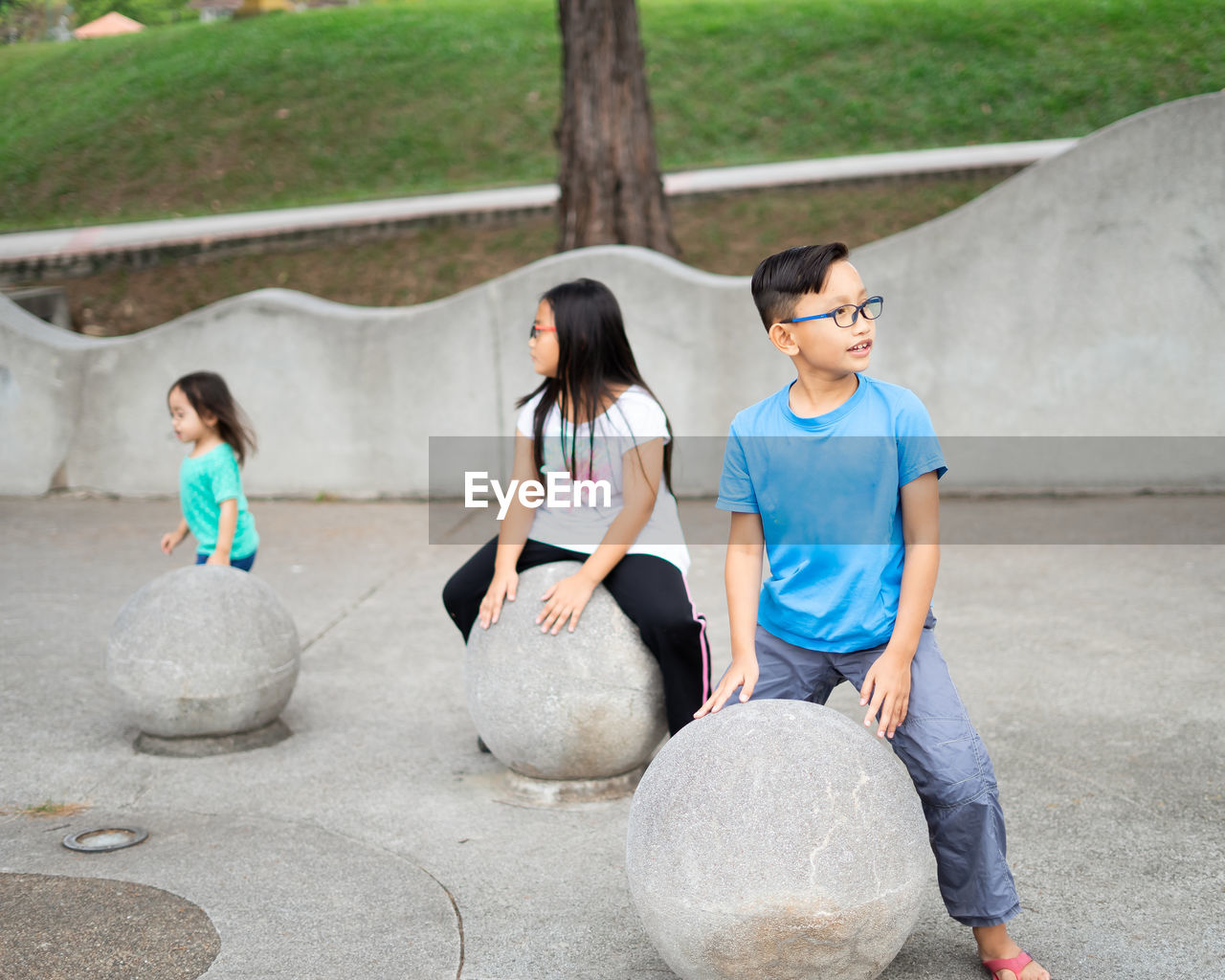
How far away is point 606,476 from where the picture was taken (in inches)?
172

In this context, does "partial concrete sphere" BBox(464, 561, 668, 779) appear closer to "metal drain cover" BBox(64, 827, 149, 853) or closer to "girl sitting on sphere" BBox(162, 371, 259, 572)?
"metal drain cover" BBox(64, 827, 149, 853)

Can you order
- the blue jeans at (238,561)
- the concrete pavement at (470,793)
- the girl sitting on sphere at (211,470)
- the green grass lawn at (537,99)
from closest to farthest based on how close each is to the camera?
the concrete pavement at (470,793) < the girl sitting on sphere at (211,470) < the blue jeans at (238,561) < the green grass lawn at (537,99)

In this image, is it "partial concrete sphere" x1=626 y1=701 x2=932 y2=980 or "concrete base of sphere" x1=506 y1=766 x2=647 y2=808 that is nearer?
"partial concrete sphere" x1=626 y1=701 x2=932 y2=980

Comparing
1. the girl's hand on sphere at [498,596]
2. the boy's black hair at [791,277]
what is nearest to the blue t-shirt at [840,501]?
the boy's black hair at [791,277]

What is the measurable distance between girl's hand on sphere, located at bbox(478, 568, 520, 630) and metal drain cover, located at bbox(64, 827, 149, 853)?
4.35 feet

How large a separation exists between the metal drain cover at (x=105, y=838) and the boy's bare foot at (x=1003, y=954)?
266 centimetres

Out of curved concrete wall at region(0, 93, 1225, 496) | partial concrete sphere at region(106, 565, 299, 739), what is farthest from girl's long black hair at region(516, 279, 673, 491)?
curved concrete wall at region(0, 93, 1225, 496)

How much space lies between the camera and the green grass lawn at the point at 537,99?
62.1 ft

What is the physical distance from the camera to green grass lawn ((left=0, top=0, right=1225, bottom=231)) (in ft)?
62.1

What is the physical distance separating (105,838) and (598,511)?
197 centimetres

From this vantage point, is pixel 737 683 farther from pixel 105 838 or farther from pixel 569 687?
pixel 105 838

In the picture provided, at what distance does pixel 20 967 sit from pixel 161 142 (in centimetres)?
1978

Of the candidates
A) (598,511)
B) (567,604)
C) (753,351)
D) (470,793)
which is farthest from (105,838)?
(753,351)

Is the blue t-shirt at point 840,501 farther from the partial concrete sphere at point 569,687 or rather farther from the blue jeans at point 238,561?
the blue jeans at point 238,561
